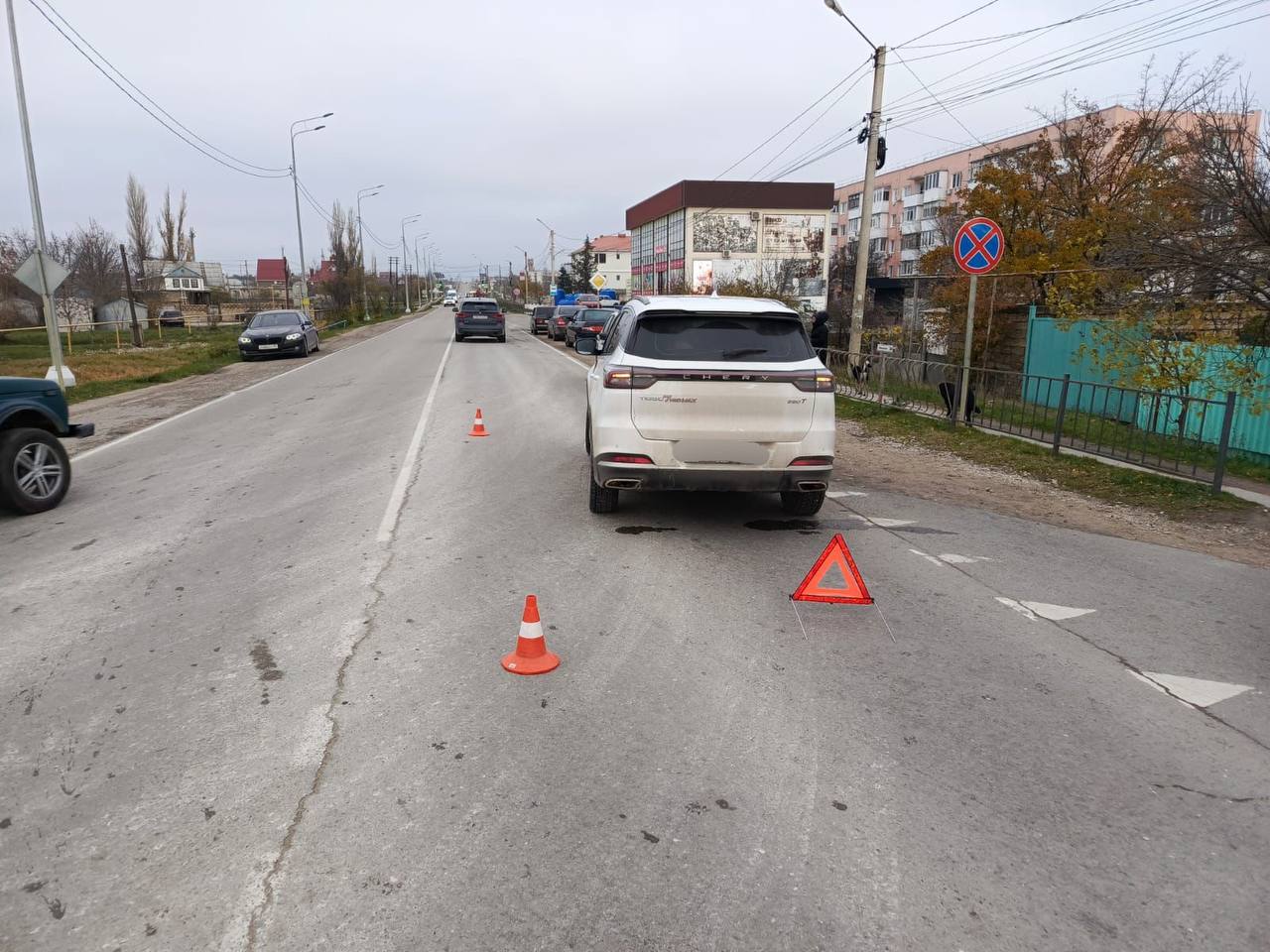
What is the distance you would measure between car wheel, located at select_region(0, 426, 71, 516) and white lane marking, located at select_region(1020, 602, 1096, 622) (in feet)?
26.6

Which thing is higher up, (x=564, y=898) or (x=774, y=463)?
(x=774, y=463)

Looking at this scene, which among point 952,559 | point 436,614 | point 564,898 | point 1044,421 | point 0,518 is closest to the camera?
point 564,898

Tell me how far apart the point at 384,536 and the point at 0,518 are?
3.72m

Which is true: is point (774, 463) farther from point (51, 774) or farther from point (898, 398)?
point (898, 398)

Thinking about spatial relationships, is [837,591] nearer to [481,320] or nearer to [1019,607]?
[1019,607]

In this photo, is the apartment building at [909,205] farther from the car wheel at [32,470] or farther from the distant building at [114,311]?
the car wheel at [32,470]

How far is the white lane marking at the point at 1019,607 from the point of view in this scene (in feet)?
17.4

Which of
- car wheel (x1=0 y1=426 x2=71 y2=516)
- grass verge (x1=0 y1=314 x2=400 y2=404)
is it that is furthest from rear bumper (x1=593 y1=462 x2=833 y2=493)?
grass verge (x1=0 y1=314 x2=400 y2=404)

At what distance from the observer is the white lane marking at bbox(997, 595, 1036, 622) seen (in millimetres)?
5309

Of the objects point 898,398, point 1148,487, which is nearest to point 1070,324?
point 898,398

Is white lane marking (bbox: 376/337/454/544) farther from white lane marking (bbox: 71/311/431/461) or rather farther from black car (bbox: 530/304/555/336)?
black car (bbox: 530/304/555/336)

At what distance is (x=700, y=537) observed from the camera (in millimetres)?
6812

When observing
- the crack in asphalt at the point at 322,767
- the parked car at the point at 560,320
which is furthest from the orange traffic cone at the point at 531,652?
the parked car at the point at 560,320

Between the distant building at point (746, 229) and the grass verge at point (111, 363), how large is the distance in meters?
38.1
